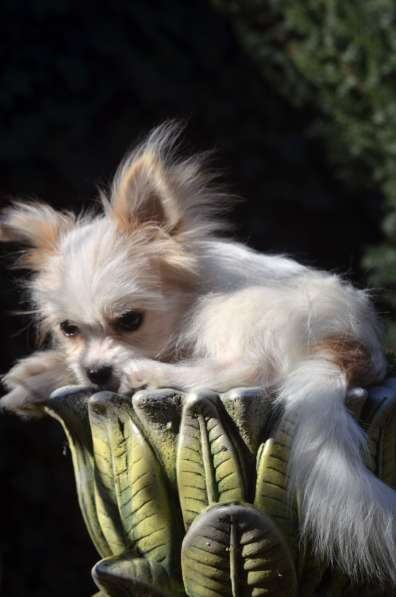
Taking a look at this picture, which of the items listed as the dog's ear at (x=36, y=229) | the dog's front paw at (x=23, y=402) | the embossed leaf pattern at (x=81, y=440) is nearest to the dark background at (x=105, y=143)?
the dog's ear at (x=36, y=229)

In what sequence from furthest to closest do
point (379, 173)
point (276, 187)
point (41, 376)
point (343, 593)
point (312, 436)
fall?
point (276, 187) → point (379, 173) → point (41, 376) → point (343, 593) → point (312, 436)

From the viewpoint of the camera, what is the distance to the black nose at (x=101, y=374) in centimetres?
160

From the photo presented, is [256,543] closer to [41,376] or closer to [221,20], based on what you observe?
[41,376]

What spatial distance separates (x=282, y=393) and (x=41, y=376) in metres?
0.55

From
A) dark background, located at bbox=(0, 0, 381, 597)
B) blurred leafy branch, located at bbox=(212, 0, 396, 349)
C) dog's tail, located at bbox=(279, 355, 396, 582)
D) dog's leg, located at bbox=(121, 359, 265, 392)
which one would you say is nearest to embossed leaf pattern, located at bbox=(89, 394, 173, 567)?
dog's leg, located at bbox=(121, 359, 265, 392)

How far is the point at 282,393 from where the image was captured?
1.38 m

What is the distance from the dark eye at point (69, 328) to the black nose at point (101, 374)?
13 centimetres

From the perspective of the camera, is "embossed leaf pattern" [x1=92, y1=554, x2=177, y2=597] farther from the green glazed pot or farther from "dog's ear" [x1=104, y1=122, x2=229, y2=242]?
"dog's ear" [x1=104, y1=122, x2=229, y2=242]

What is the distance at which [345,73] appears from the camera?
3402mm

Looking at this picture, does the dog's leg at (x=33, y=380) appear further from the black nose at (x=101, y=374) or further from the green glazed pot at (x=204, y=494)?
the green glazed pot at (x=204, y=494)

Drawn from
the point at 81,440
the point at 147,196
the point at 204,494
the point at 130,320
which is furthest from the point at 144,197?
the point at 204,494

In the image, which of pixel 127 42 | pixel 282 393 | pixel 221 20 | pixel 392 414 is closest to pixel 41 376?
pixel 282 393

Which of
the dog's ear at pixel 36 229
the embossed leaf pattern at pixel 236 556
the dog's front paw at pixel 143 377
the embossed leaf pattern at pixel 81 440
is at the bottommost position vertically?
the embossed leaf pattern at pixel 236 556

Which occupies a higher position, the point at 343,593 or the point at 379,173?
the point at 379,173
